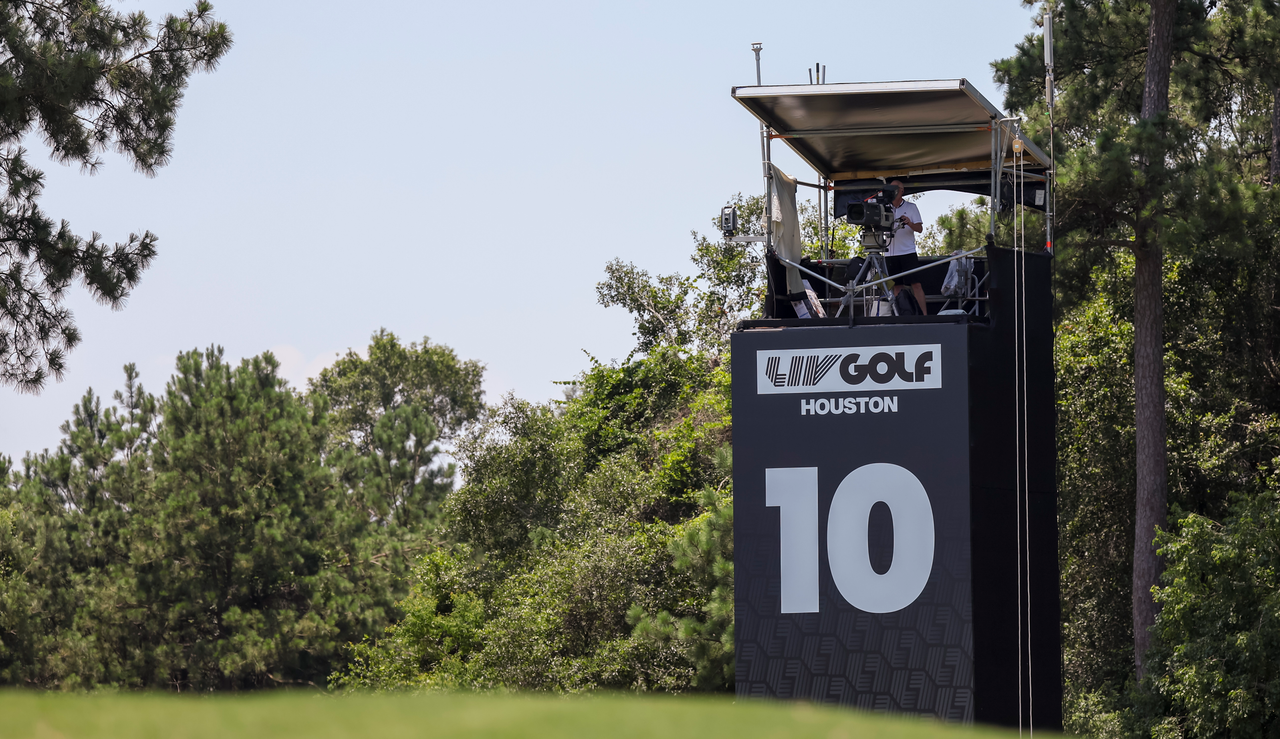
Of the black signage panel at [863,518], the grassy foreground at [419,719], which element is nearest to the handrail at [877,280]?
the black signage panel at [863,518]

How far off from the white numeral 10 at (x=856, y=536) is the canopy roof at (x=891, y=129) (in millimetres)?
2905

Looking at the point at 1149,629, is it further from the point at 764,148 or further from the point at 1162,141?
the point at 764,148

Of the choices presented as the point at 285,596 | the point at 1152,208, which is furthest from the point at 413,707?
the point at 285,596

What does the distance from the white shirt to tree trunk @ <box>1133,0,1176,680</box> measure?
8806 mm

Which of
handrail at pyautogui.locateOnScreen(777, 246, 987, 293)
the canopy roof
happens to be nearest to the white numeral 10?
handrail at pyautogui.locateOnScreen(777, 246, 987, 293)

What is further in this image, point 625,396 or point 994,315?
point 625,396

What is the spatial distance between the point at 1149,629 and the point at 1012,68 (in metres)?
8.13

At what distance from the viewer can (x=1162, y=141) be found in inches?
700

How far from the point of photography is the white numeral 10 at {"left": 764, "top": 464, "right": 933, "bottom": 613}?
9242 millimetres

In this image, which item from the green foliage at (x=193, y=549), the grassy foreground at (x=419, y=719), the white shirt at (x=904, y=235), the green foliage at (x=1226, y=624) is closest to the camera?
Answer: the grassy foreground at (x=419, y=719)

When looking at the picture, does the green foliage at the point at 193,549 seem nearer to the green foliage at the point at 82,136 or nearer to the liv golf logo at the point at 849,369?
the green foliage at the point at 82,136

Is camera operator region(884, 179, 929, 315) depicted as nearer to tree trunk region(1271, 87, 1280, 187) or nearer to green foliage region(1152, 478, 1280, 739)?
green foliage region(1152, 478, 1280, 739)

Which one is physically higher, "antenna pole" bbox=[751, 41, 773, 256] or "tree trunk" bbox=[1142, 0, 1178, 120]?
"tree trunk" bbox=[1142, 0, 1178, 120]

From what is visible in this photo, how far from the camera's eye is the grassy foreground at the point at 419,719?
3.18 meters
